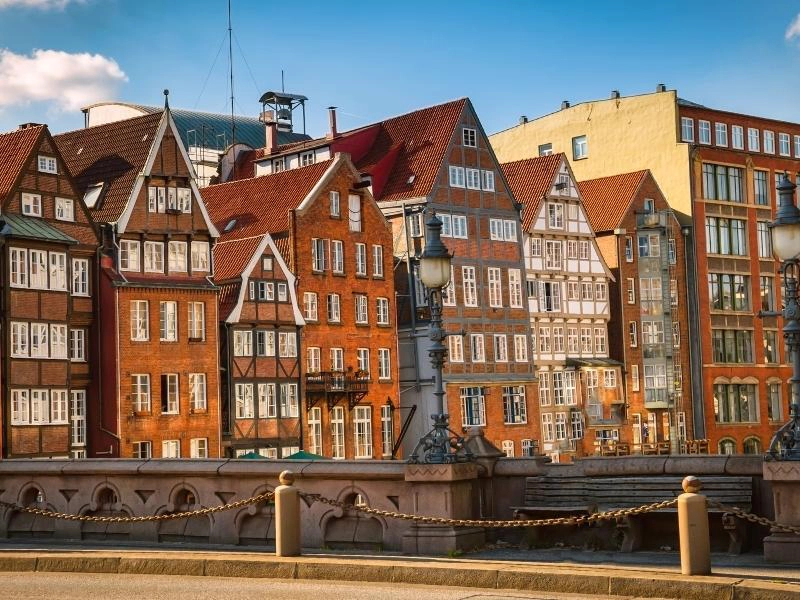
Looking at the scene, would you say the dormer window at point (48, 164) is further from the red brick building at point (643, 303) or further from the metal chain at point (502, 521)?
the metal chain at point (502, 521)

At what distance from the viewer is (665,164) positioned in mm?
86250

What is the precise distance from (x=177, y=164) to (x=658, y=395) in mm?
32708

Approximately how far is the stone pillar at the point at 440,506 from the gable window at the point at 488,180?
51.0m

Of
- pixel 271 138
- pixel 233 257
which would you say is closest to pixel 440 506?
pixel 233 257

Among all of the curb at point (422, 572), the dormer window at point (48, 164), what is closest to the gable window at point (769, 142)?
the dormer window at point (48, 164)

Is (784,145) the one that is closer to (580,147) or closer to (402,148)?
(580,147)

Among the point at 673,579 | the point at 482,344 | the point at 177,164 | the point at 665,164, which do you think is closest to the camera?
the point at 673,579

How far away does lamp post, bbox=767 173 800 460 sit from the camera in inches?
739

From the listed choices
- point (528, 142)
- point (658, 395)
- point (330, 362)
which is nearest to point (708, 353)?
point (658, 395)

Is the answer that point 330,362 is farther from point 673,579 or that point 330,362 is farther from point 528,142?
point 673,579

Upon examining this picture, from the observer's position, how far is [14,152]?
5459cm

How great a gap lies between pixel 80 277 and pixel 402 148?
819 inches

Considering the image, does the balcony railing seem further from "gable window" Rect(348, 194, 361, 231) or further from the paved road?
the paved road

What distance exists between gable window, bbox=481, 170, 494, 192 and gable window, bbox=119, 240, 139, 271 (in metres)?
19.8
